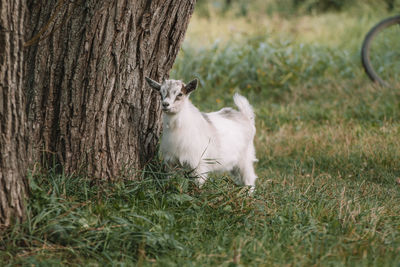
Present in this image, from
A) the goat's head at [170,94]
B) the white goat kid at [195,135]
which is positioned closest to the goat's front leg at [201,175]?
the white goat kid at [195,135]

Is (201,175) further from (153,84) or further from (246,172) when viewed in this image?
(246,172)

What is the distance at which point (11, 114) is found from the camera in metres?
3.17

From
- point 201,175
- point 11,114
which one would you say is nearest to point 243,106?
point 201,175

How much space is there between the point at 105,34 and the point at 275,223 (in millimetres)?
1841

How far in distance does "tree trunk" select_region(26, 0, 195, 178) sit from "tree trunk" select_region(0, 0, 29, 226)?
0.44m

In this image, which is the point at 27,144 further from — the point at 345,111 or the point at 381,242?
the point at 345,111

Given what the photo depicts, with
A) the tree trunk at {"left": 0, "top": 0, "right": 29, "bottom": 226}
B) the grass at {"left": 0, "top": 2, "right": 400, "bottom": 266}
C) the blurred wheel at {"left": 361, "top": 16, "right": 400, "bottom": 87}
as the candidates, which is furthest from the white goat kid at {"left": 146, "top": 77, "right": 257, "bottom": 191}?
the blurred wheel at {"left": 361, "top": 16, "right": 400, "bottom": 87}

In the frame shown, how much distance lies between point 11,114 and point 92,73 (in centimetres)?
75

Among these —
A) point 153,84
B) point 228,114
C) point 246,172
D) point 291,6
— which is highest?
point 291,6

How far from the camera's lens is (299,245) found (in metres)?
3.26

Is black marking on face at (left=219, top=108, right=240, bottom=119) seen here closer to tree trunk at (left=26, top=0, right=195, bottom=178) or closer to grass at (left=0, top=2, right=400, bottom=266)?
grass at (left=0, top=2, right=400, bottom=266)

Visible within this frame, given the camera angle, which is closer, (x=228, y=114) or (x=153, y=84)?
(x=153, y=84)

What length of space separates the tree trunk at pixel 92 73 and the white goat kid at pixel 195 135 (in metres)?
0.29

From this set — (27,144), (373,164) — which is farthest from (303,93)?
(27,144)
